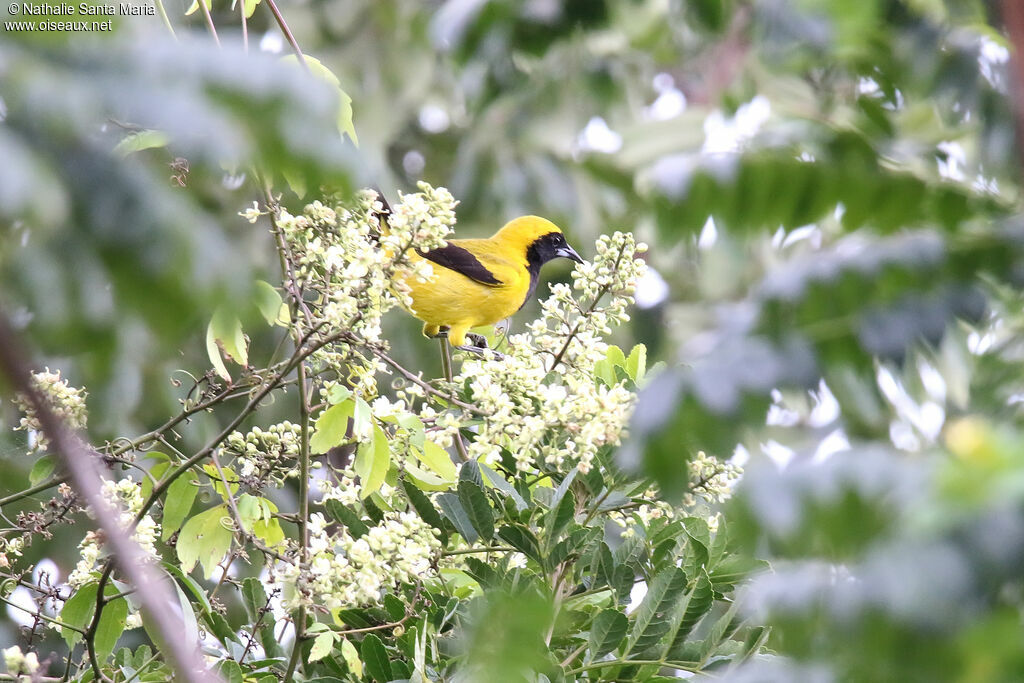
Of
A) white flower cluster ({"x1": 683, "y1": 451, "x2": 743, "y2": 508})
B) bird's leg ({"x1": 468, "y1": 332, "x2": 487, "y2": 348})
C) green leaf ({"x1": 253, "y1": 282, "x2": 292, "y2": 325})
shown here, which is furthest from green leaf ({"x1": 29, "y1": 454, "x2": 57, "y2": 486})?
bird's leg ({"x1": 468, "y1": 332, "x2": 487, "y2": 348})

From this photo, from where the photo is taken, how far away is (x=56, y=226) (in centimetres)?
96

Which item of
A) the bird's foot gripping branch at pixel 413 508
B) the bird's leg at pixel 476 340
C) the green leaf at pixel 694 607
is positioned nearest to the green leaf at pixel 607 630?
the bird's foot gripping branch at pixel 413 508

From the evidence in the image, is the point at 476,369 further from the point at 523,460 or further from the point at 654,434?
the point at 654,434

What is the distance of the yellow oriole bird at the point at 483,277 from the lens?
15.6 feet

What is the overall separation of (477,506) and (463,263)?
115 inches

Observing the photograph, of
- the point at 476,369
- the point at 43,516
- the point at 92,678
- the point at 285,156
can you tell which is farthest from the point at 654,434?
the point at 43,516

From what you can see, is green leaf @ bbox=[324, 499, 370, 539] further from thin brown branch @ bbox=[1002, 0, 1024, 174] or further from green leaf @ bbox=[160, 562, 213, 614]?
thin brown branch @ bbox=[1002, 0, 1024, 174]

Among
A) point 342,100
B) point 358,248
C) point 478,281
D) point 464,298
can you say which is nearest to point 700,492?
point 358,248

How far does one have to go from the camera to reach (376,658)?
2.00 metres

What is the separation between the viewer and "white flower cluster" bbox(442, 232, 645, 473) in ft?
6.61

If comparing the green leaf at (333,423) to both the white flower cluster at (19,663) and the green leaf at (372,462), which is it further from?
the white flower cluster at (19,663)

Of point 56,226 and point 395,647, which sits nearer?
point 56,226

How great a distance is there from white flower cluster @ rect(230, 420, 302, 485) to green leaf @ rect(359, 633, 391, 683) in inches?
15.2

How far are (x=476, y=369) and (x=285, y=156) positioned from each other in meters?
1.25
